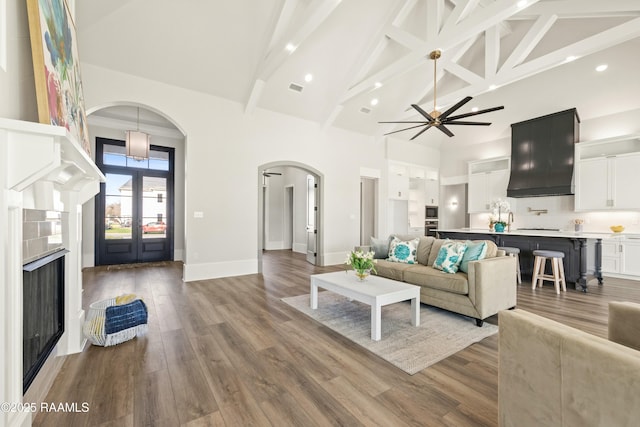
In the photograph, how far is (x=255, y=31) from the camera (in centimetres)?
450

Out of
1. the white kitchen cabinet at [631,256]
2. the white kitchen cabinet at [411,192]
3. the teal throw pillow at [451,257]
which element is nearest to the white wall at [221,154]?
the white kitchen cabinet at [411,192]

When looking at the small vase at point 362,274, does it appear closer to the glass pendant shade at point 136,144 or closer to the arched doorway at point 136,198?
the glass pendant shade at point 136,144

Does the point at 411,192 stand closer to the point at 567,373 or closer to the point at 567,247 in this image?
the point at 567,247

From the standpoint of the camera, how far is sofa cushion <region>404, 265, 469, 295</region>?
3.13 meters

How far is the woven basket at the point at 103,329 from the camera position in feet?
8.22

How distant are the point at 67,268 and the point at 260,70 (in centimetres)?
401

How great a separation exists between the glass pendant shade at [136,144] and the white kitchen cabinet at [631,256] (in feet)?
31.4

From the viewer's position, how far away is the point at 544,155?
6484 mm

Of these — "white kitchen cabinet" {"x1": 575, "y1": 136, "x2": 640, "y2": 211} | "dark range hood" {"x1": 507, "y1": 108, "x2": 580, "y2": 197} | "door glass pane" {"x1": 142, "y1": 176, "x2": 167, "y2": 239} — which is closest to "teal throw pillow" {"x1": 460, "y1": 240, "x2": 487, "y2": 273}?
"dark range hood" {"x1": 507, "y1": 108, "x2": 580, "y2": 197}

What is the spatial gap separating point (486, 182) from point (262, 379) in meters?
8.17

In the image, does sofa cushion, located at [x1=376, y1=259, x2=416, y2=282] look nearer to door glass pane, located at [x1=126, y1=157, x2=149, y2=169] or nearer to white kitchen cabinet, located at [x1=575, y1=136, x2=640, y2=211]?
white kitchen cabinet, located at [x1=575, y1=136, x2=640, y2=211]

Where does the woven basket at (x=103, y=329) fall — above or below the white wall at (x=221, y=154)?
below

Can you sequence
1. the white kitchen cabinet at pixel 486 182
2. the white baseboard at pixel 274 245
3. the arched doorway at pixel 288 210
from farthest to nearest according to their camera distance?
the white baseboard at pixel 274 245 → the arched doorway at pixel 288 210 → the white kitchen cabinet at pixel 486 182

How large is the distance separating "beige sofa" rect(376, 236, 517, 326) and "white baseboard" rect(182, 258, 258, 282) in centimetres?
319
